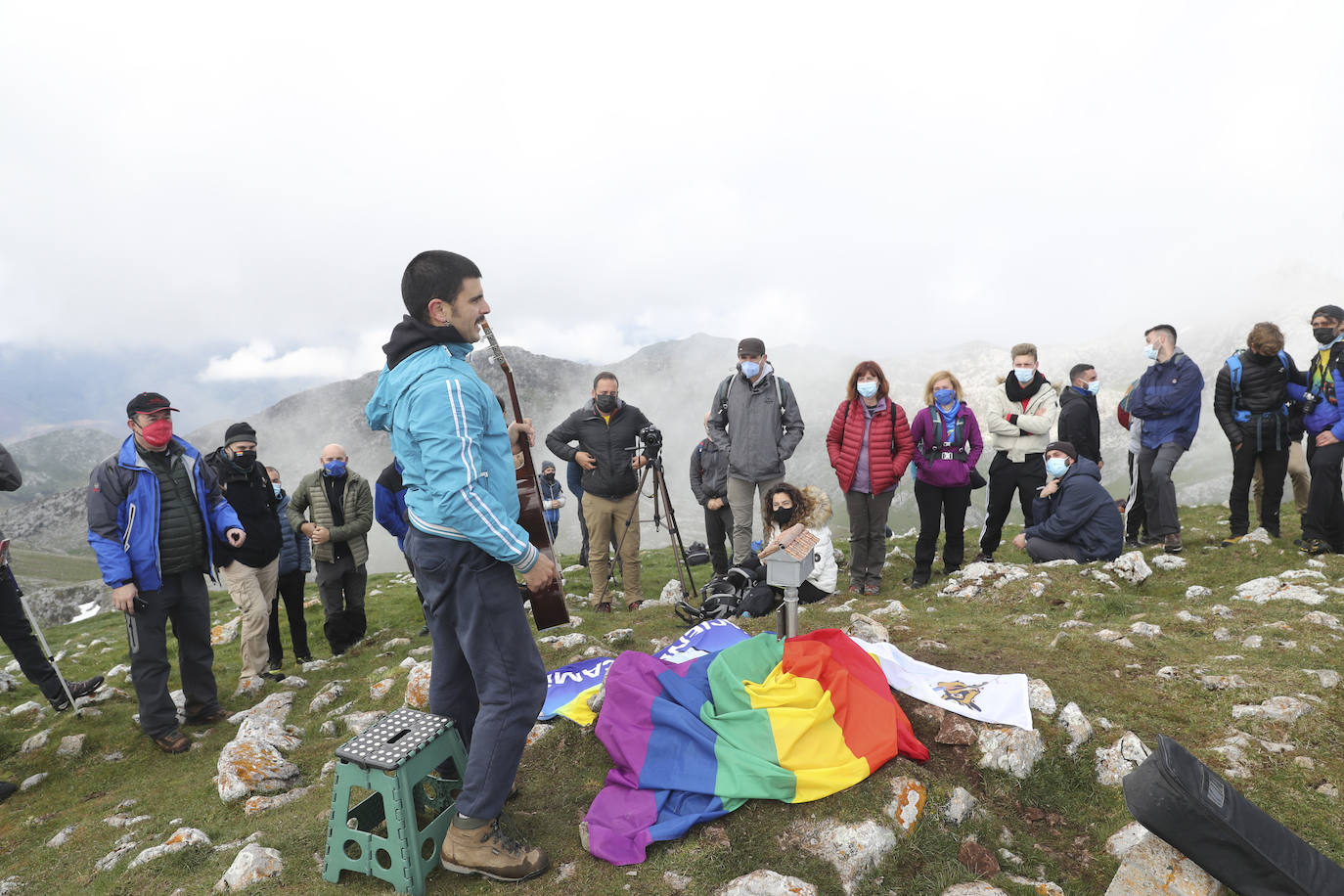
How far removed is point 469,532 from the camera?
320 centimetres

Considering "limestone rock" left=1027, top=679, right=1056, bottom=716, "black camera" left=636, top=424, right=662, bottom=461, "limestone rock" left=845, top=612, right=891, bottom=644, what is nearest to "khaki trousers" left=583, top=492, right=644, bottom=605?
"black camera" left=636, top=424, right=662, bottom=461

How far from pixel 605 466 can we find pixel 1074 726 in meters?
6.29

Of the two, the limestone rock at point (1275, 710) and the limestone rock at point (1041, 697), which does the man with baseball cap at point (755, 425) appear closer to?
the limestone rock at point (1041, 697)

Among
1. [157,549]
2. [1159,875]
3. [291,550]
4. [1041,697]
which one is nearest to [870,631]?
[1041,697]

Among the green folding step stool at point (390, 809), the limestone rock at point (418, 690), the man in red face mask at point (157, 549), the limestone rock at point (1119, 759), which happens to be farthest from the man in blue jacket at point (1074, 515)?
the man in red face mask at point (157, 549)

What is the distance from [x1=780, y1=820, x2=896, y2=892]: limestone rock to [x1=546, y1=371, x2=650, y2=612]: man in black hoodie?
19.3 ft

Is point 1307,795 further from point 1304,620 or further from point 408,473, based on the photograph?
point 408,473

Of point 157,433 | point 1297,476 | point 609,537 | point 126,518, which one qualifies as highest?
point 157,433

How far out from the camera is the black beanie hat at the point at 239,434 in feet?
26.7

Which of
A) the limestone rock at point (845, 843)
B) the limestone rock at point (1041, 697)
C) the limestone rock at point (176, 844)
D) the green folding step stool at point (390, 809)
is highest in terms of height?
the green folding step stool at point (390, 809)

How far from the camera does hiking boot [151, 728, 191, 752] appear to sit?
254 inches

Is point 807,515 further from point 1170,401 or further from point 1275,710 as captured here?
point 1170,401

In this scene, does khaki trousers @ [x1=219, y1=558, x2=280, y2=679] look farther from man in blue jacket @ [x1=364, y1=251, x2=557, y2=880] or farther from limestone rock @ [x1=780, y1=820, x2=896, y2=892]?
limestone rock @ [x1=780, y1=820, x2=896, y2=892]

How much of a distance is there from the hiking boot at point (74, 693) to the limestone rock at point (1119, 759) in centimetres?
1050
